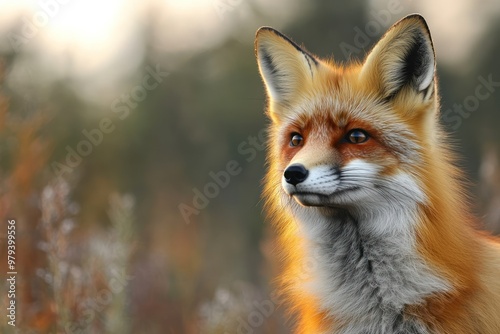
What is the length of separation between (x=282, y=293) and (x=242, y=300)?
1919 millimetres

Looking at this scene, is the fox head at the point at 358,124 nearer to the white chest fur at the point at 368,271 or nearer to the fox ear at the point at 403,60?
the fox ear at the point at 403,60

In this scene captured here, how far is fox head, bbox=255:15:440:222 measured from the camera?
3.84m

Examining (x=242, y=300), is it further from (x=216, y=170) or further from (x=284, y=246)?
(x=216, y=170)

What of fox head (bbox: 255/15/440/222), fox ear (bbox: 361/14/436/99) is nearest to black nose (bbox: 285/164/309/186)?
fox head (bbox: 255/15/440/222)

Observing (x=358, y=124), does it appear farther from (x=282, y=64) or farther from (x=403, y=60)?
(x=282, y=64)

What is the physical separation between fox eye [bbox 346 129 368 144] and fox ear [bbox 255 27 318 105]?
580mm

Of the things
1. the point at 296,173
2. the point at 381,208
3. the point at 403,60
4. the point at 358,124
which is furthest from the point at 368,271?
the point at 403,60

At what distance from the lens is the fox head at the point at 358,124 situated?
3.84 m

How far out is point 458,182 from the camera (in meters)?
4.27

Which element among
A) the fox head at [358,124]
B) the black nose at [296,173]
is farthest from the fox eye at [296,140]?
the black nose at [296,173]

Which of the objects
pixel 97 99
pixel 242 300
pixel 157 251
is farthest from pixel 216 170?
pixel 242 300

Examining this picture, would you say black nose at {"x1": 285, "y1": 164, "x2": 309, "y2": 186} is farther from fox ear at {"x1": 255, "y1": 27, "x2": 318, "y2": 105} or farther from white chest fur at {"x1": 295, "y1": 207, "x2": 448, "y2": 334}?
fox ear at {"x1": 255, "y1": 27, "x2": 318, "y2": 105}

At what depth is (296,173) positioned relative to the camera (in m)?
3.79

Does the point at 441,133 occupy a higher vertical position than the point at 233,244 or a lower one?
higher
